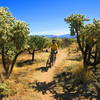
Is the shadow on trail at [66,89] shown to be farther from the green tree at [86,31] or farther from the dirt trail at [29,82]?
the green tree at [86,31]

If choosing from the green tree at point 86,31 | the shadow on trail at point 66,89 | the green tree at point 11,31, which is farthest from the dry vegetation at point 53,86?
the green tree at point 11,31

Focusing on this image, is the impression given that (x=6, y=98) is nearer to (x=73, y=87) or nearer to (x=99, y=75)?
(x=73, y=87)

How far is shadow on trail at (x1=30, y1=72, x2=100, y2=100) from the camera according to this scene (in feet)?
30.2

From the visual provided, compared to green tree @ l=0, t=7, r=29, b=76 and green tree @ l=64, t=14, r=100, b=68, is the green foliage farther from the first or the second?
green tree @ l=0, t=7, r=29, b=76

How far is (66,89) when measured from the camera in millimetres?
10102

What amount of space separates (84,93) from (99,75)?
3210mm

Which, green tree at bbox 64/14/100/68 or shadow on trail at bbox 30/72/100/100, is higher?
green tree at bbox 64/14/100/68

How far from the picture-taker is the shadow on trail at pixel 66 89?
Result: 30.2ft

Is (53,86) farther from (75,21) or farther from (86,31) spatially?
(75,21)

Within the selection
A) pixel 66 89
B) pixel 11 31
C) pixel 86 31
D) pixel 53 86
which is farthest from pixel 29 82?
pixel 86 31

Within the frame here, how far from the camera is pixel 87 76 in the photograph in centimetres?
1120

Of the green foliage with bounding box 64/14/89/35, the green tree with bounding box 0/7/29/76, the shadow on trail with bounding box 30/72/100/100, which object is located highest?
the green foliage with bounding box 64/14/89/35

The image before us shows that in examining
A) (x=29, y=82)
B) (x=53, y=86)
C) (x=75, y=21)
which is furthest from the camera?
(x=75, y=21)

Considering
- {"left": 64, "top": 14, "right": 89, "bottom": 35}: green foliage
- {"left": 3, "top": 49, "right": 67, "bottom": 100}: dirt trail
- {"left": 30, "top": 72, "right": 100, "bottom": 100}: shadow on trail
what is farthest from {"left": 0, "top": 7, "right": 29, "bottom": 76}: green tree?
{"left": 64, "top": 14, "right": 89, "bottom": 35}: green foliage
